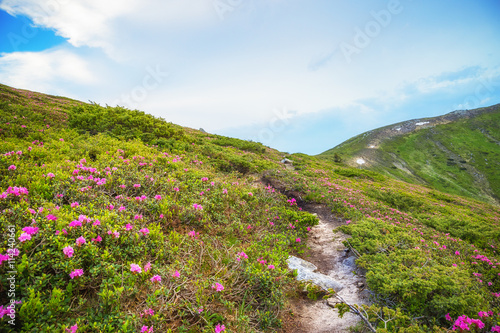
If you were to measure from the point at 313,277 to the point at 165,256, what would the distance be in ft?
12.7

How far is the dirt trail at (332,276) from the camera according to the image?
4.60 metres

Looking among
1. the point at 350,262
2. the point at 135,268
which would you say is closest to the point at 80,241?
the point at 135,268

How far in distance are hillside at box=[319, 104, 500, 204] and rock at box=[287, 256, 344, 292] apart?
55559 mm

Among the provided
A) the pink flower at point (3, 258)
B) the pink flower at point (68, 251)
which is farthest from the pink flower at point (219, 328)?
the pink flower at point (3, 258)

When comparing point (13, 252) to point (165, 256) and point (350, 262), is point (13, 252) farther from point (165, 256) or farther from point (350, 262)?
point (350, 262)

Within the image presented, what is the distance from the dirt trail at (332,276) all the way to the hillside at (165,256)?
0.63 ft

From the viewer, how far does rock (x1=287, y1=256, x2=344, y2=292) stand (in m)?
5.78

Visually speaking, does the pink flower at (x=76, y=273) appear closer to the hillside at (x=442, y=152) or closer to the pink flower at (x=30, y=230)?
the pink flower at (x=30, y=230)

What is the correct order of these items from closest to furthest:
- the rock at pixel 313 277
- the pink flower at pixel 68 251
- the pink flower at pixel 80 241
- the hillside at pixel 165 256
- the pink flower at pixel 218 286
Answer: the hillside at pixel 165 256 < the pink flower at pixel 68 251 < the pink flower at pixel 80 241 < the pink flower at pixel 218 286 < the rock at pixel 313 277

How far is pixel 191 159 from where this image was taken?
11.0 meters

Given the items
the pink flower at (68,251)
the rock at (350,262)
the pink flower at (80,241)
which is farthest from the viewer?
the rock at (350,262)

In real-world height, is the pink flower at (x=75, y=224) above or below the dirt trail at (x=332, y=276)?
above

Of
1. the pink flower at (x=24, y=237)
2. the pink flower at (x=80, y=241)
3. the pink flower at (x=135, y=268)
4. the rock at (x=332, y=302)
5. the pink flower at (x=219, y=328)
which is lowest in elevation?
the rock at (x=332, y=302)

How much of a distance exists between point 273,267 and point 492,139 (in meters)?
133
